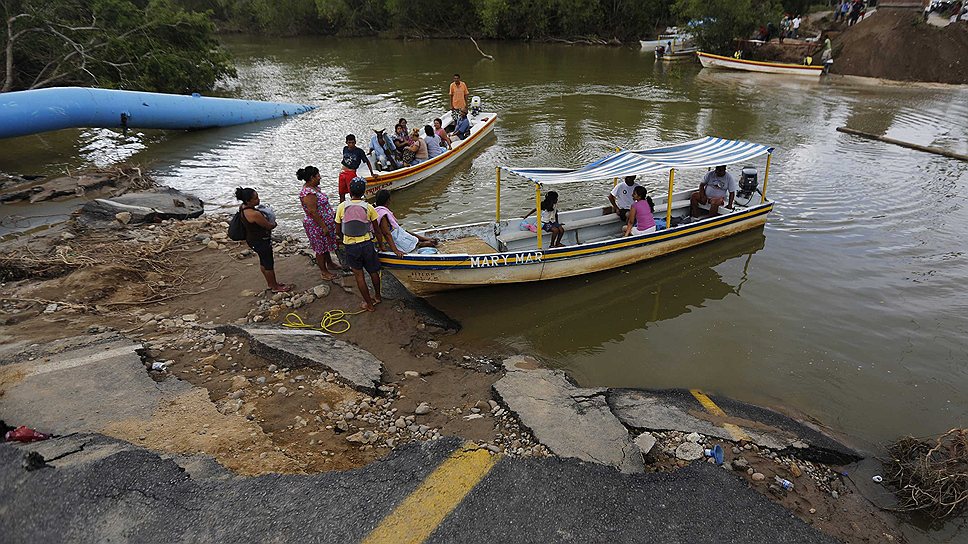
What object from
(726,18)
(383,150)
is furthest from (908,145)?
(726,18)

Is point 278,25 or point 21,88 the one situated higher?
point 278,25

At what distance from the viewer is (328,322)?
290 inches

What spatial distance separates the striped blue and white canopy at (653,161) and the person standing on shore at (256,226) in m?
3.75

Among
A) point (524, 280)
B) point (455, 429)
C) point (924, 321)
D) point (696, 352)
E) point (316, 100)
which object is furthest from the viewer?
point (316, 100)

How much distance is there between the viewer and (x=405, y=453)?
4656 millimetres

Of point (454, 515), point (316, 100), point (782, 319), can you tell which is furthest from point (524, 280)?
point (316, 100)

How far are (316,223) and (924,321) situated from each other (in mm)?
9576

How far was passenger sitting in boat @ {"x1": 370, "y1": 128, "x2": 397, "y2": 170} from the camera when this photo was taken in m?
12.7

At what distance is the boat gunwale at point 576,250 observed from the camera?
25.2ft

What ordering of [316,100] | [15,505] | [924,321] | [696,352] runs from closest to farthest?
1. [15,505]
2. [696,352]
3. [924,321]
4. [316,100]

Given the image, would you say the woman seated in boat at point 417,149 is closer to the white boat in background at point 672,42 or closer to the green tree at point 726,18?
the green tree at point 726,18

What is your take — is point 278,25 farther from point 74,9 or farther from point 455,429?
point 455,429

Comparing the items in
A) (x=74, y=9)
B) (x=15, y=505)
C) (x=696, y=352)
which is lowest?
(x=696, y=352)

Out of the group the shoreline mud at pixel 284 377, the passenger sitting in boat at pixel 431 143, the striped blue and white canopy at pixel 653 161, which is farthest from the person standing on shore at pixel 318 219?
the passenger sitting in boat at pixel 431 143
